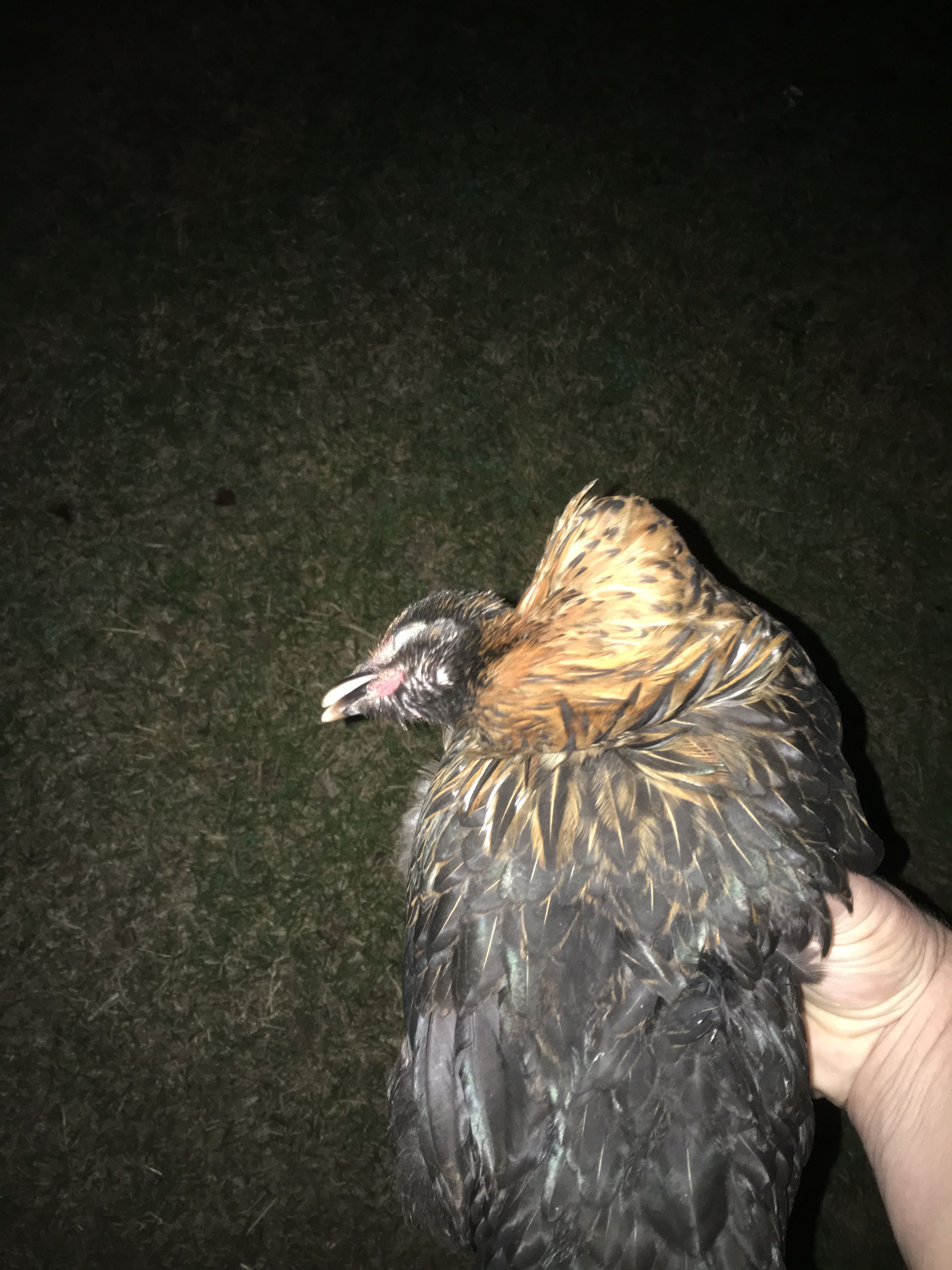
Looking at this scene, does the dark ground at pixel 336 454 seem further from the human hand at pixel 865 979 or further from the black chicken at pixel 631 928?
the black chicken at pixel 631 928

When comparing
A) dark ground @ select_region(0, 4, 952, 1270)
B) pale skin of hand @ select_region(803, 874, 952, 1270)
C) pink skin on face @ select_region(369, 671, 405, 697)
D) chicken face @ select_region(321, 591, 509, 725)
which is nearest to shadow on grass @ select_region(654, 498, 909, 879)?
dark ground @ select_region(0, 4, 952, 1270)

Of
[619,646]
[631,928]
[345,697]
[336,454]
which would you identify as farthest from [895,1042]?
[336,454]

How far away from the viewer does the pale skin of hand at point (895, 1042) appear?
1.37 m

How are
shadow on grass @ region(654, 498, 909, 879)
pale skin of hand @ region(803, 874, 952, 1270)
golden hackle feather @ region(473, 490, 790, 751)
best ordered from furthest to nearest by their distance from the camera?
shadow on grass @ region(654, 498, 909, 879) → pale skin of hand @ region(803, 874, 952, 1270) → golden hackle feather @ region(473, 490, 790, 751)

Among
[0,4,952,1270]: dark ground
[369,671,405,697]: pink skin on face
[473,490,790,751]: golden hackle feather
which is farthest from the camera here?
[0,4,952,1270]: dark ground

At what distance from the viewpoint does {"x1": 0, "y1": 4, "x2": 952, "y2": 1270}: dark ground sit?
2.09 meters

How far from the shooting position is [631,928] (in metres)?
1.19

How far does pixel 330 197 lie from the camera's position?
7.68ft

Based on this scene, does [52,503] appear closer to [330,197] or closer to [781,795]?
[330,197]

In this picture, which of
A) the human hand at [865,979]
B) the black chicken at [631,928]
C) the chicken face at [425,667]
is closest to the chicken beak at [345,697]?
the chicken face at [425,667]

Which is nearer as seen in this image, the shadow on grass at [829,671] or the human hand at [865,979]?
the human hand at [865,979]

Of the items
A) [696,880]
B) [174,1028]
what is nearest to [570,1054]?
[696,880]

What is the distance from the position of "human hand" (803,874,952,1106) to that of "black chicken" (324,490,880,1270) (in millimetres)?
156

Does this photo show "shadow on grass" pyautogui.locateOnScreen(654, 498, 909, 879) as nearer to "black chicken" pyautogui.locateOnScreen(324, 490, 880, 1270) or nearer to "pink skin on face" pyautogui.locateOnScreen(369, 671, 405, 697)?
"black chicken" pyautogui.locateOnScreen(324, 490, 880, 1270)
